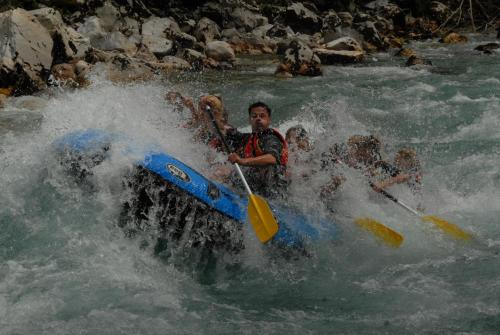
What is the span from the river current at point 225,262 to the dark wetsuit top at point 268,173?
0.20 meters

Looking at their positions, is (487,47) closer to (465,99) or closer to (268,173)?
(465,99)

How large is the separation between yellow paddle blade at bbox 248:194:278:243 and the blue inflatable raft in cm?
21

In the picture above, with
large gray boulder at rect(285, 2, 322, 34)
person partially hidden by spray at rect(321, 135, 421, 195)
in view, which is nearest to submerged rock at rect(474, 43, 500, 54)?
large gray boulder at rect(285, 2, 322, 34)

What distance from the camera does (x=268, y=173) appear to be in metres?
5.36

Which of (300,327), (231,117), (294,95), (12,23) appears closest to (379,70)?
(294,95)

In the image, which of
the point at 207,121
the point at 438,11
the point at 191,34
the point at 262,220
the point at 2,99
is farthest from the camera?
the point at 438,11

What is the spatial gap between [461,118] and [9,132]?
713 centimetres

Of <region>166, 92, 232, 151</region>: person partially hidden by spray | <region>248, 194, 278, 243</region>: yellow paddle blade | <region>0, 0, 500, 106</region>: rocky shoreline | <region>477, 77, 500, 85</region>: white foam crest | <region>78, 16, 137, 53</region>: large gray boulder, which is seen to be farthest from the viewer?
<region>78, 16, 137, 53</region>: large gray boulder

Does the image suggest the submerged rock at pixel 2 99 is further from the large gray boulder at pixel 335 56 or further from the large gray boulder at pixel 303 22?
the large gray boulder at pixel 303 22

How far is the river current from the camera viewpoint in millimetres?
4020

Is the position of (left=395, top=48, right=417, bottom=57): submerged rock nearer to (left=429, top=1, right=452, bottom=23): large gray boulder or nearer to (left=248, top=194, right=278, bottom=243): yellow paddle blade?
(left=429, top=1, right=452, bottom=23): large gray boulder

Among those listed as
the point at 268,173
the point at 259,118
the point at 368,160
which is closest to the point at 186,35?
the point at 368,160

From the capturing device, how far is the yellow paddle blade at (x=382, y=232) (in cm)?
509

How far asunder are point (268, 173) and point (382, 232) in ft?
3.75
